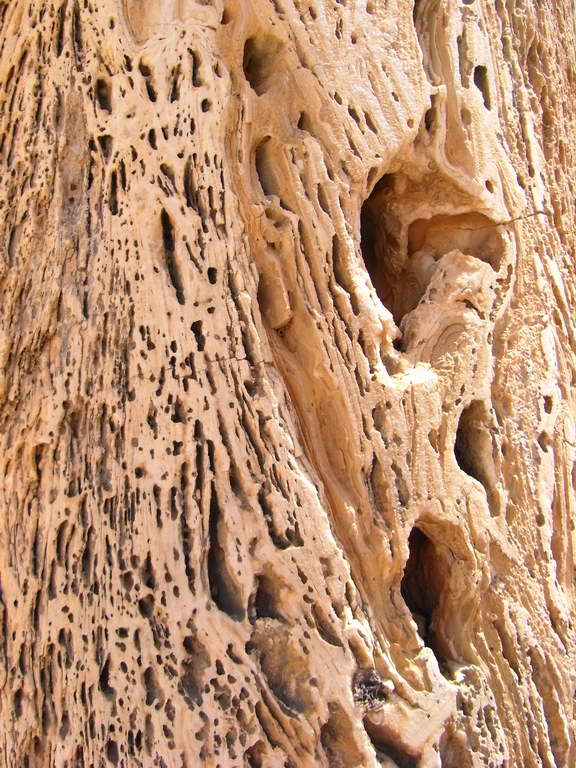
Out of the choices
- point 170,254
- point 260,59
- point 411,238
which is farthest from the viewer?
point 411,238

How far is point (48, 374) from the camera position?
6.11 ft

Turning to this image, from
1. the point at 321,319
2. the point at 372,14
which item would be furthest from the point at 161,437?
the point at 372,14

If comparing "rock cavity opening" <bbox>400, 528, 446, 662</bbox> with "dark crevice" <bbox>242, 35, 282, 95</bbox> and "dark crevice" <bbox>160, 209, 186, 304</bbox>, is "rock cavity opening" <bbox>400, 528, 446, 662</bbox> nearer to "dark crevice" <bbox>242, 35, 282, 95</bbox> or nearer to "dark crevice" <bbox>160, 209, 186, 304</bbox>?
"dark crevice" <bbox>160, 209, 186, 304</bbox>

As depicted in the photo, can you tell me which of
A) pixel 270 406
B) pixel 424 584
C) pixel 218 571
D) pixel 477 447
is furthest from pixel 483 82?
pixel 218 571

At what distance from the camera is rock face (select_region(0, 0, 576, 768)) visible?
66.2 inches

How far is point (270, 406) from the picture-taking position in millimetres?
1771

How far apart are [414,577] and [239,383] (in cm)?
70

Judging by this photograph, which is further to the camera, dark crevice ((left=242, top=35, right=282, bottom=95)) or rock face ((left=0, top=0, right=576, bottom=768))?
dark crevice ((left=242, top=35, right=282, bottom=95))

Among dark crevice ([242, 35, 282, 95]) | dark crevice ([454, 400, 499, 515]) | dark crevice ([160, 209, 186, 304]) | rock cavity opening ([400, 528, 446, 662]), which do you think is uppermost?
dark crevice ([242, 35, 282, 95])

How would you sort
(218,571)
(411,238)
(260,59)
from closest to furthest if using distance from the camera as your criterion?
(218,571)
(260,59)
(411,238)

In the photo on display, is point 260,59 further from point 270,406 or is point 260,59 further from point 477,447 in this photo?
point 477,447

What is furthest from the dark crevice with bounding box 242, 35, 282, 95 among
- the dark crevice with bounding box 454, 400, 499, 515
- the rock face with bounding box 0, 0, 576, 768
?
the dark crevice with bounding box 454, 400, 499, 515

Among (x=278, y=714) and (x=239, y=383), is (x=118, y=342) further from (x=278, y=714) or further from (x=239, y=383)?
(x=278, y=714)

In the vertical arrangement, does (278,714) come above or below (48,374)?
below
